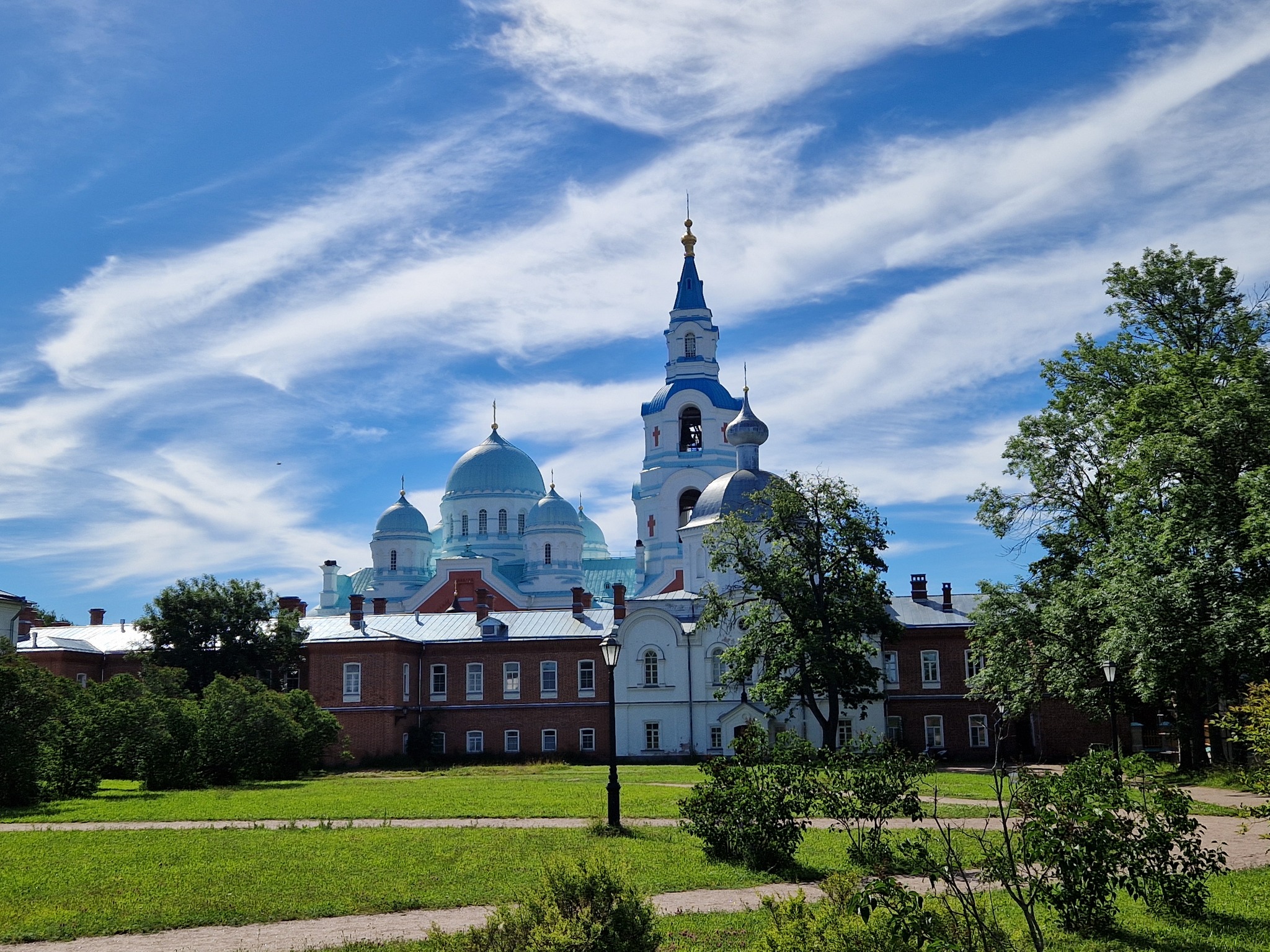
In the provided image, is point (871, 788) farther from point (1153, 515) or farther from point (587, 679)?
point (587, 679)

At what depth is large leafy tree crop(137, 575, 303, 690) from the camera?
4181cm

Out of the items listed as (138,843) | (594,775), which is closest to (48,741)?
(138,843)

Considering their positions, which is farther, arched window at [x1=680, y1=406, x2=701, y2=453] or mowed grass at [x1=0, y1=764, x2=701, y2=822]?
arched window at [x1=680, y1=406, x2=701, y2=453]

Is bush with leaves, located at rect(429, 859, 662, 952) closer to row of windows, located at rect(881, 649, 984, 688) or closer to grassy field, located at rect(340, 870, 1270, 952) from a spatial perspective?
grassy field, located at rect(340, 870, 1270, 952)

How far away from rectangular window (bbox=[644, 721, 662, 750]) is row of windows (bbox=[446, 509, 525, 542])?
83.9ft

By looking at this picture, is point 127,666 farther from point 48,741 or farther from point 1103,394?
point 1103,394

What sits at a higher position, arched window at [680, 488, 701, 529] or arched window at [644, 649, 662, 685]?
arched window at [680, 488, 701, 529]

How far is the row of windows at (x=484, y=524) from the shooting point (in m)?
65.6

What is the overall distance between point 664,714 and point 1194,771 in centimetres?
1834

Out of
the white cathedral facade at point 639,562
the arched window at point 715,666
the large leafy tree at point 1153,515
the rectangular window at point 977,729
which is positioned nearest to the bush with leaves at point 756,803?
the large leafy tree at point 1153,515

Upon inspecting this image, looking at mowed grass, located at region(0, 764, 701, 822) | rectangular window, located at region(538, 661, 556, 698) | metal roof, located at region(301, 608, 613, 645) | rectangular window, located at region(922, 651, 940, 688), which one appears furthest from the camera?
metal roof, located at region(301, 608, 613, 645)

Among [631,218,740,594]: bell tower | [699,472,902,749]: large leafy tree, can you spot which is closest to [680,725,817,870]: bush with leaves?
[699,472,902,749]: large leafy tree

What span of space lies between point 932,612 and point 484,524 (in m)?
30.7

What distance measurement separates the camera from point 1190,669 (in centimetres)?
2562
